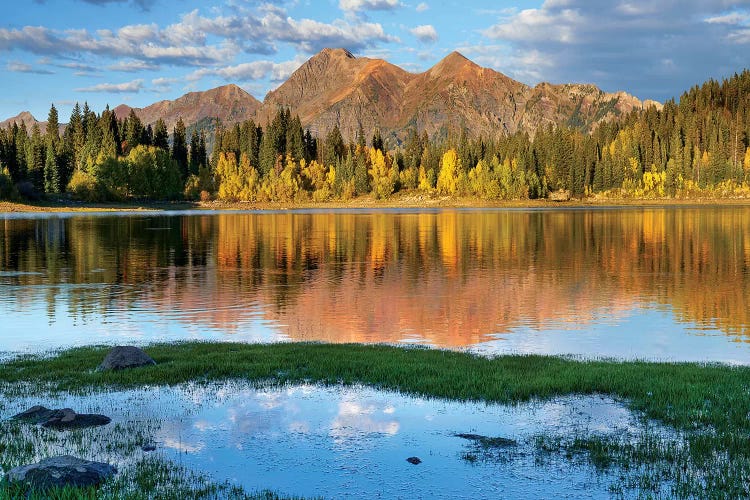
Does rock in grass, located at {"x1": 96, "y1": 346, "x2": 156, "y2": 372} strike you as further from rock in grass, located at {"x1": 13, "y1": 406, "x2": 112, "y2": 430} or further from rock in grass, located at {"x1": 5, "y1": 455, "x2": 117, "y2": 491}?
rock in grass, located at {"x1": 5, "y1": 455, "x2": 117, "y2": 491}

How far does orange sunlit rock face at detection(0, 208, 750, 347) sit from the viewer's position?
1505 inches

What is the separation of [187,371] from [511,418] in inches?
420

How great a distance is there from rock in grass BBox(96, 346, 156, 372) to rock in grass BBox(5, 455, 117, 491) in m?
9.43

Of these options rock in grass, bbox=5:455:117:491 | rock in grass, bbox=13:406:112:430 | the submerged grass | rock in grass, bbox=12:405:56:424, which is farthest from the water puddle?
rock in grass, bbox=5:455:117:491

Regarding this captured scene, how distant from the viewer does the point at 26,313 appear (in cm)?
3959

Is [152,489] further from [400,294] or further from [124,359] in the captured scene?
[400,294]

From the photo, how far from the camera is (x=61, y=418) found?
1608cm

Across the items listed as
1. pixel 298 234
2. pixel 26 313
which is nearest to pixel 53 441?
pixel 26 313

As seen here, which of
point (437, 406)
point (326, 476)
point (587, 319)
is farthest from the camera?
point (587, 319)

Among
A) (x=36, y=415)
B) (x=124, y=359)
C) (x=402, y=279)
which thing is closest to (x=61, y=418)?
(x=36, y=415)

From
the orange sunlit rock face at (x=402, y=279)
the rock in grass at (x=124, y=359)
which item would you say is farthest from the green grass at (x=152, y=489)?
the orange sunlit rock face at (x=402, y=279)

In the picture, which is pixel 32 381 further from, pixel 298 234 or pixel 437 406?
pixel 298 234

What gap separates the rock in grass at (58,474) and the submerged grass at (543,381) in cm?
719

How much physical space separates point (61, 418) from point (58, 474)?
14.5ft
